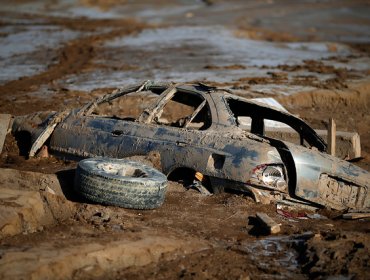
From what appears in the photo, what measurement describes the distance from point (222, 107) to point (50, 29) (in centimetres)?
2015

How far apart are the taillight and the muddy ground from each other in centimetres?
27

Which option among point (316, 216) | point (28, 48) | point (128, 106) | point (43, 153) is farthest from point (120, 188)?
point (28, 48)

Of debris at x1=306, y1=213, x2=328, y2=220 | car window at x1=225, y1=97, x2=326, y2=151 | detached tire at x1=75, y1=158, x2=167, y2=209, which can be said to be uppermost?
car window at x1=225, y1=97, x2=326, y2=151

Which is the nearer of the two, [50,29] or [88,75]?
[88,75]

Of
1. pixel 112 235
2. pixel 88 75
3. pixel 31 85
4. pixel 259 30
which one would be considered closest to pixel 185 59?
pixel 88 75

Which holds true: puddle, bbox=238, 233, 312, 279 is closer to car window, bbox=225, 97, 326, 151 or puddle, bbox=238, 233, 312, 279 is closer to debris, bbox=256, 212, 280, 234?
debris, bbox=256, 212, 280, 234

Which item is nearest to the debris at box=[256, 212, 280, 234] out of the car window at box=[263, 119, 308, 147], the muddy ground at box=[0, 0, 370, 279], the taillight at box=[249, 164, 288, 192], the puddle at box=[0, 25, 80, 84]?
the muddy ground at box=[0, 0, 370, 279]

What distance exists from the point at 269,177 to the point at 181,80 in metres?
8.60

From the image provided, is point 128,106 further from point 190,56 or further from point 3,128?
point 190,56

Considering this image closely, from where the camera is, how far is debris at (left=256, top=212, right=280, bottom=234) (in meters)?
6.10

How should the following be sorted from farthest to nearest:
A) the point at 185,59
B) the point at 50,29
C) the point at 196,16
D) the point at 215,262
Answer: the point at 196,16, the point at 50,29, the point at 185,59, the point at 215,262

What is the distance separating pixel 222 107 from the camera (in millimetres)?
7340

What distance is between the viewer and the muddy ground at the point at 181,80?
519 centimetres

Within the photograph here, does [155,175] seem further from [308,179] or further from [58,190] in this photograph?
[308,179]
